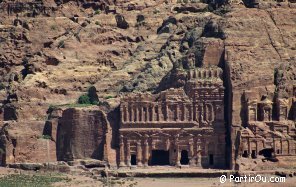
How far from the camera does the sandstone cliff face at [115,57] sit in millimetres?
127438

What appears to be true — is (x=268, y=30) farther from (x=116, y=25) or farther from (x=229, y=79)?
(x=116, y=25)

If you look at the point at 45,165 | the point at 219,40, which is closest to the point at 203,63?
the point at 219,40

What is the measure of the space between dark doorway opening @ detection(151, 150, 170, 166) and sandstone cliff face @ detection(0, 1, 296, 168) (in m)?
3.33

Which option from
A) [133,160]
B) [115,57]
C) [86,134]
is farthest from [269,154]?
[115,57]

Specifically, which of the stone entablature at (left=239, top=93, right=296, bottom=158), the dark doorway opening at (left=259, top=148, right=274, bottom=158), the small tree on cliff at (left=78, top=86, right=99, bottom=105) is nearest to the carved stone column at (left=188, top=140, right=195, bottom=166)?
the stone entablature at (left=239, top=93, right=296, bottom=158)

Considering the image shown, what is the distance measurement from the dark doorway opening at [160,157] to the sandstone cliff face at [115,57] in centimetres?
333

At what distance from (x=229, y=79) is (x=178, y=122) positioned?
5.35 metres

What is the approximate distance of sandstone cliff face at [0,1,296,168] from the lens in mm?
127438

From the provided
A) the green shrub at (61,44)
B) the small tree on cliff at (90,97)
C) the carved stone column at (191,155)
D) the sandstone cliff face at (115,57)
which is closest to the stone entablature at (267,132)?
the sandstone cliff face at (115,57)

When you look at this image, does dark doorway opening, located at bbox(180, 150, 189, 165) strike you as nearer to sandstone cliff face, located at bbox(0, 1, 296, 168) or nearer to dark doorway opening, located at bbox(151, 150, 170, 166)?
dark doorway opening, located at bbox(151, 150, 170, 166)

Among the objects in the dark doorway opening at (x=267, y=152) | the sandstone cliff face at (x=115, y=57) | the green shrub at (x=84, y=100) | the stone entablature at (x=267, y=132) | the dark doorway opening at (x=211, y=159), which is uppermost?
the sandstone cliff face at (x=115, y=57)

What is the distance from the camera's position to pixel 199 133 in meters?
127

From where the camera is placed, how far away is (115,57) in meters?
140

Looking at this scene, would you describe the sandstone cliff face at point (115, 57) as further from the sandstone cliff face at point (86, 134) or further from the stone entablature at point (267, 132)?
the stone entablature at point (267, 132)
